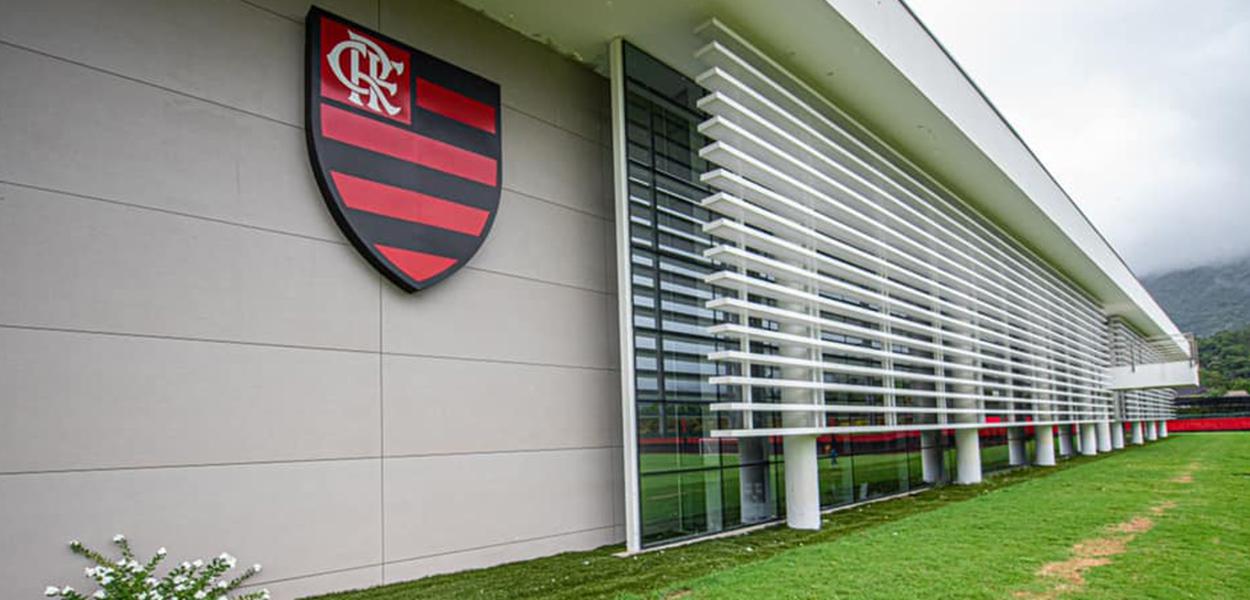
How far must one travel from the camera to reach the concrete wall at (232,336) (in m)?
3.93

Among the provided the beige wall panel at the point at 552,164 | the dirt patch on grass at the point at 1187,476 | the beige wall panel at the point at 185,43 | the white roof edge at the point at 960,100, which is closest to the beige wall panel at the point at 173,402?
the beige wall panel at the point at 185,43

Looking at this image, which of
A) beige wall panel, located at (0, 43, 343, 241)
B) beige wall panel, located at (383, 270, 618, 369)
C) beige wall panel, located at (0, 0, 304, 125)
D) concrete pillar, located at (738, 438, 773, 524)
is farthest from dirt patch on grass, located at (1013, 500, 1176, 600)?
beige wall panel, located at (0, 0, 304, 125)

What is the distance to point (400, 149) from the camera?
5543 mm

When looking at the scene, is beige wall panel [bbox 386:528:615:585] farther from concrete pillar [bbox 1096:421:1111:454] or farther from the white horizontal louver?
concrete pillar [bbox 1096:421:1111:454]

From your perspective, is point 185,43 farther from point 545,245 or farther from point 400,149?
point 545,245

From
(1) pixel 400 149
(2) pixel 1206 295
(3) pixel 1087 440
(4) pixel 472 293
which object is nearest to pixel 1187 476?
(3) pixel 1087 440

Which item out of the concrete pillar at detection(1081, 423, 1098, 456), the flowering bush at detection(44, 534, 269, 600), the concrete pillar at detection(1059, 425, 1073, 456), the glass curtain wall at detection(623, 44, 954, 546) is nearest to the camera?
the flowering bush at detection(44, 534, 269, 600)

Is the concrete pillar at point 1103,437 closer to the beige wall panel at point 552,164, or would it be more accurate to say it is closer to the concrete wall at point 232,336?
the beige wall panel at point 552,164

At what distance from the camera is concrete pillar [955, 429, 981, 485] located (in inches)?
469

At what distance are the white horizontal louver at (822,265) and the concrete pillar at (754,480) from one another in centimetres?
31

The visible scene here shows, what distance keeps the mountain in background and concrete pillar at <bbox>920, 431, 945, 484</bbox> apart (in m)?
120

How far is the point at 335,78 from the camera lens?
522 centimetres

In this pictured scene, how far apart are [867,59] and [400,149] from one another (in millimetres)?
4601

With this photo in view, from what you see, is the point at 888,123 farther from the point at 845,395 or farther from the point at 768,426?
the point at 768,426
